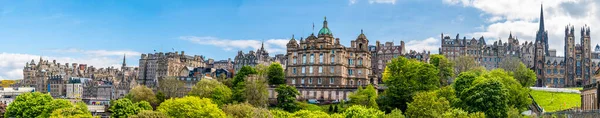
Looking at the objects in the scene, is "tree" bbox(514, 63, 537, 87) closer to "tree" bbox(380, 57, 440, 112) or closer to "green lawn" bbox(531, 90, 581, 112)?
"green lawn" bbox(531, 90, 581, 112)

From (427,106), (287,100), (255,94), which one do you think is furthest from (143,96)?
(427,106)

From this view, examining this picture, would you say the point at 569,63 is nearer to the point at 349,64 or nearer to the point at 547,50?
the point at 547,50

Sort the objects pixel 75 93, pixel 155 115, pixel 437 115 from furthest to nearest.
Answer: pixel 75 93, pixel 155 115, pixel 437 115

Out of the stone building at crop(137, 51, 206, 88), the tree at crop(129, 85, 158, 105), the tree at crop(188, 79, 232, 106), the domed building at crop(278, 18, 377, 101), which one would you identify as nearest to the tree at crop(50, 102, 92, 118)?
the tree at crop(188, 79, 232, 106)

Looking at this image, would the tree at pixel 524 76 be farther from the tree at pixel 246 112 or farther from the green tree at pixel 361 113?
the tree at pixel 246 112

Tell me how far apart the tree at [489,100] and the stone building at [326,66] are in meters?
33.8

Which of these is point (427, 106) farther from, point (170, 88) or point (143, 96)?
point (170, 88)

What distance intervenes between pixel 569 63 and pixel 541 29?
112ft

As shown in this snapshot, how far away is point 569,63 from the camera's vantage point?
14800 centimetres

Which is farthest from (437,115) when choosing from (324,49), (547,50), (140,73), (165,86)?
(140,73)

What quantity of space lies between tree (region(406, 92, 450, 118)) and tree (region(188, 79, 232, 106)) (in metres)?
32.8

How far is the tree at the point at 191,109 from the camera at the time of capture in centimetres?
7275

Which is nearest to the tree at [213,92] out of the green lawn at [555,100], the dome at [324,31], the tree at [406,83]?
the dome at [324,31]

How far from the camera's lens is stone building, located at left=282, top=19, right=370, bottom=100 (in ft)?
343
